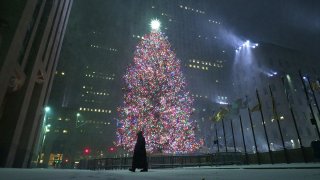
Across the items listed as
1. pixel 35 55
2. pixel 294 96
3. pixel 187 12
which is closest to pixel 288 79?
pixel 294 96

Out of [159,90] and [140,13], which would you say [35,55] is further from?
[140,13]

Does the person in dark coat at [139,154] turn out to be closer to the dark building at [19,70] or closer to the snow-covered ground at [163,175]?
the snow-covered ground at [163,175]

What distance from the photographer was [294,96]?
49906mm

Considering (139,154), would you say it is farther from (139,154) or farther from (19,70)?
(19,70)

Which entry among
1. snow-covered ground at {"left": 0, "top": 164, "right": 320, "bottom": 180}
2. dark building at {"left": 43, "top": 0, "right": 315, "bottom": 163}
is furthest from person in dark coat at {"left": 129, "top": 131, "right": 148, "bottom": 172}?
dark building at {"left": 43, "top": 0, "right": 315, "bottom": 163}

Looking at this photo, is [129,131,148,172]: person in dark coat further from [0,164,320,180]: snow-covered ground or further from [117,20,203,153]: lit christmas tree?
[117,20,203,153]: lit christmas tree

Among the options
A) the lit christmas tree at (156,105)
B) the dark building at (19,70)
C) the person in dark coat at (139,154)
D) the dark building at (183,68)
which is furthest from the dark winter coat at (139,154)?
the dark building at (183,68)

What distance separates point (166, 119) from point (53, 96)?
56.1 metres

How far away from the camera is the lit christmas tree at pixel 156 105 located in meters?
25.1

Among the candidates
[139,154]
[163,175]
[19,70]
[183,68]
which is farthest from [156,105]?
[183,68]

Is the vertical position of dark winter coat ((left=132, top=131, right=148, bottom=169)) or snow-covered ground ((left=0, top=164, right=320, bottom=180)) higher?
dark winter coat ((left=132, top=131, right=148, bottom=169))

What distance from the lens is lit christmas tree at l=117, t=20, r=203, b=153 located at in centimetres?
2514

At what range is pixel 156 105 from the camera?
86.6 ft

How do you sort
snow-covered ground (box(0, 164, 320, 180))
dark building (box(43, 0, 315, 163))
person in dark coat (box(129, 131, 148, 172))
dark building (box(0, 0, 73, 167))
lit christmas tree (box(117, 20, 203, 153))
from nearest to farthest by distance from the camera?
snow-covered ground (box(0, 164, 320, 180)), person in dark coat (box(129, 131, 148, 172)), dark building (box(0, 0, 73, 167)), lit christmas tree (box(117, 20, 203, 153)), dark building (box(43, 0, 315, 163))
